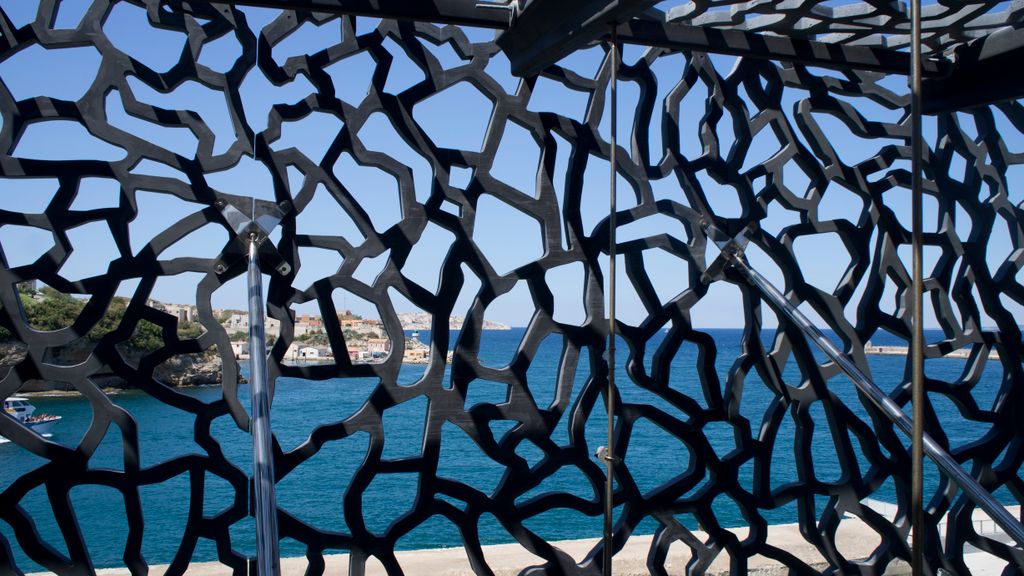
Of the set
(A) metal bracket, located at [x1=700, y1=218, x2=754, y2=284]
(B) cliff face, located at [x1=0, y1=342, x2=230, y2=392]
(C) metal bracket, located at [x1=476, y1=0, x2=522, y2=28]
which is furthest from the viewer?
(B) cliff face, located at [x1=0, y1=342, x2=230, y2=392]

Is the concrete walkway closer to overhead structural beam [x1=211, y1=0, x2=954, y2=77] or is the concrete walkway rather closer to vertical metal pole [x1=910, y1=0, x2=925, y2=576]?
overhead structural beam [x1=211, y1=0, x2=954, y2=77]

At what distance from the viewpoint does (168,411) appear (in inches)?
1070

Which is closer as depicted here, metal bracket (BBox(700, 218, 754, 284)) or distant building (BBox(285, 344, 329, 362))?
metal bracket (BBox(700, 218, 754, 284))

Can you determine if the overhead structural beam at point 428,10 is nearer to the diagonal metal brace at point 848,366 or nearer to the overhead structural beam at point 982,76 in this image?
the diagonal metal brace at point 848,366

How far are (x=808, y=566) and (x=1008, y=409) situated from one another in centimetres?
127

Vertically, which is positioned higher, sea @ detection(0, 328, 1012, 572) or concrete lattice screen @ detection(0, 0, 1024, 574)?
concrete lattice screen @ detection(0, 0, 1024, 574)

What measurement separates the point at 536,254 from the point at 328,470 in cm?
2003

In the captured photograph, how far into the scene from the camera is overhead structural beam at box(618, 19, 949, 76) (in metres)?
3.22

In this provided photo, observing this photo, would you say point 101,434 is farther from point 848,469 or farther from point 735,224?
point 848,469

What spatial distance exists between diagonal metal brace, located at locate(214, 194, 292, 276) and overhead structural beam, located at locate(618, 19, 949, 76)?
1449 mm

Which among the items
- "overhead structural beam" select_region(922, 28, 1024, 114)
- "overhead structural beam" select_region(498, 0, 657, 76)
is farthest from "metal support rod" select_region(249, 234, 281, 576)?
"overhead structural beam" select_region(922, 28, 1024, 114)

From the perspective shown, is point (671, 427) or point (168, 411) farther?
point (168, 411)


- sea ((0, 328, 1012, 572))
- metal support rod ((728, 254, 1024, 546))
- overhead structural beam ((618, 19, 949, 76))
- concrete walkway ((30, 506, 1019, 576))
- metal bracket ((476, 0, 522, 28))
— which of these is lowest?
sea ((0, 328, 1012, 572))

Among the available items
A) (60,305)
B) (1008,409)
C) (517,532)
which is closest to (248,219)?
(517,532)
